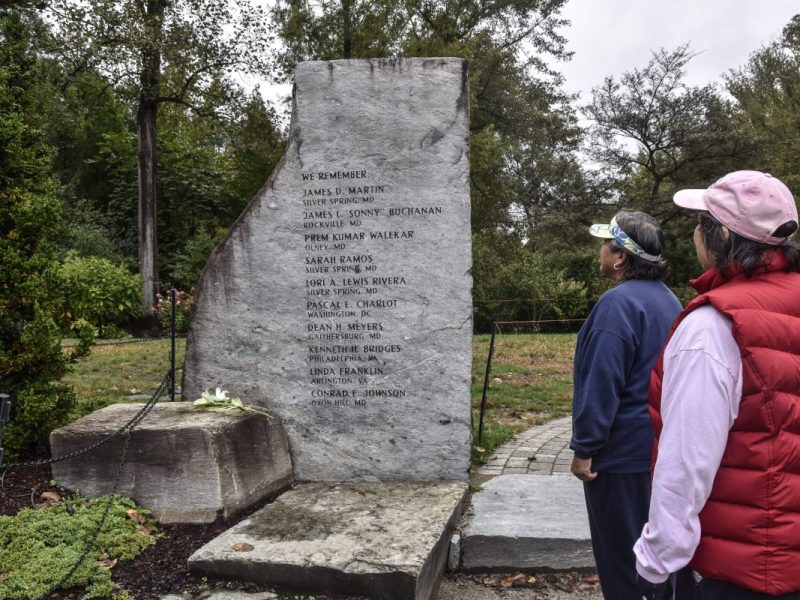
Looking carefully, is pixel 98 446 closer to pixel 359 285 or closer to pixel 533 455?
pixel 359 285

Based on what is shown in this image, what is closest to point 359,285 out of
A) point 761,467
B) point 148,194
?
point 761,467

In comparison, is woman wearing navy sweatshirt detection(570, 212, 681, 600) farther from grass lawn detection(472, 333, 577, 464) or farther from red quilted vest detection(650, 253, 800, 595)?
grass lawn detection(472, 333, 577, 464)

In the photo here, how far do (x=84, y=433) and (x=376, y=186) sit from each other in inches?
103

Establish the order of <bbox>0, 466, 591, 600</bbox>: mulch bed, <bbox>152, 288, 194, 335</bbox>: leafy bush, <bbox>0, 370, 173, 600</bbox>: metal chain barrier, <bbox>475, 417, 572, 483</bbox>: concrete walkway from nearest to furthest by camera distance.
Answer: <bbox>0, 466, 591, 600</bbox>: mulch bed < <bbox>0, 370, 173, 600</bbox>: metal chain barrier < <bbox>475, 417, 572, 483</bbox>: concrete walkway < <bbox>152, 288, 194, 335</bbox>: leafy bush

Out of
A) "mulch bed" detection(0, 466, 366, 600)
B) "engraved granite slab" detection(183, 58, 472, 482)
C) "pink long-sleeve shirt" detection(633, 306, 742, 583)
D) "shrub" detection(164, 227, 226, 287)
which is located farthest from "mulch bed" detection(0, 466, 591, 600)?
"shrub" detection(164, 227, 226, 287)

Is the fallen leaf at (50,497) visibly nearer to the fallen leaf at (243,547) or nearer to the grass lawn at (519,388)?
the fallen leaf at (243,547)

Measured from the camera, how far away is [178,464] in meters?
4.42

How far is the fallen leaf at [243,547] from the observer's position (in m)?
3.74

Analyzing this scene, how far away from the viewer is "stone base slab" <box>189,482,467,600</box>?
3539 millimetres

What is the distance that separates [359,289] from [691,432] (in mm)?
3466


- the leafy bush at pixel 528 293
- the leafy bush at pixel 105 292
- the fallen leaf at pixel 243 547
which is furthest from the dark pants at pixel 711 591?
the leafy bush at pixel 528 293

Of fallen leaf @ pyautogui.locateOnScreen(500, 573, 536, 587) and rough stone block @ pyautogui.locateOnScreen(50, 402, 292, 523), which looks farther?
rough stone block @ pyautogui.locateOnScreen(50, 402, 292, 523)

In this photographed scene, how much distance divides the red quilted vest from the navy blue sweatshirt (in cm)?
106

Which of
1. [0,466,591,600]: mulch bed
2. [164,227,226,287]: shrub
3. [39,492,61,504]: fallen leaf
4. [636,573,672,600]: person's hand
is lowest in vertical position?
[0,466,591,600]: mulch bed
